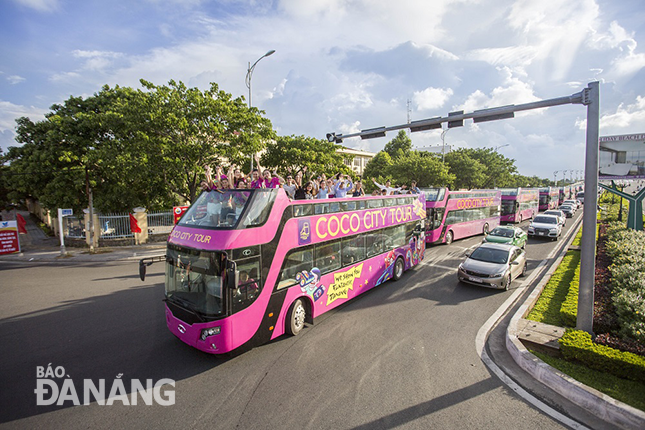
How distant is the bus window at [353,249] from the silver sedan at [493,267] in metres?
4.23

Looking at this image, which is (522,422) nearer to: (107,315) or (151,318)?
(151,318)

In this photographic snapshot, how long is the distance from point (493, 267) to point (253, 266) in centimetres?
881

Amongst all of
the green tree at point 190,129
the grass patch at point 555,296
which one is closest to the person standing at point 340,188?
the grass patch at point 555,296

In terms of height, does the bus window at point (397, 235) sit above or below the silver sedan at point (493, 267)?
above

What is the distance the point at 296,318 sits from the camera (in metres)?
7.31

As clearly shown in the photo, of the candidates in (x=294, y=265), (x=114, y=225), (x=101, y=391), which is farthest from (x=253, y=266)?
(x=114, y=225)

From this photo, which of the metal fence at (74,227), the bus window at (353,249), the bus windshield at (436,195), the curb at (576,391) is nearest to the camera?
the curb at (576,391)

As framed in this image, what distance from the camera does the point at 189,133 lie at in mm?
17156

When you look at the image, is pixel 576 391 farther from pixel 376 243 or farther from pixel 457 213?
pixel 457 213

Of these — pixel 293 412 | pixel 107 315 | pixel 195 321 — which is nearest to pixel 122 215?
pixel 107 315

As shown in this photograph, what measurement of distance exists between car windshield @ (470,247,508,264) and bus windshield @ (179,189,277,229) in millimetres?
8732

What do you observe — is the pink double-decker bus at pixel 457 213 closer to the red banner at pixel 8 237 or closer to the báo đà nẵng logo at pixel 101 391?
the báo đà nẵng logo at pixel 101 391

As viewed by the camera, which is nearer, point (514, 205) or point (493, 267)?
point (493, 267)

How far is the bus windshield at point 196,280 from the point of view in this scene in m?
5.59
